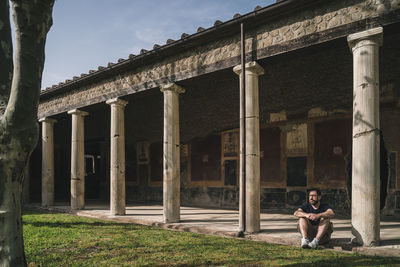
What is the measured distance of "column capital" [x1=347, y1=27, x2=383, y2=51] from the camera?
458cm

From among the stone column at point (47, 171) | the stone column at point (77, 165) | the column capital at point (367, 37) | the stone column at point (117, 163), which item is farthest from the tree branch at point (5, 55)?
the stone column at point (47, 171)

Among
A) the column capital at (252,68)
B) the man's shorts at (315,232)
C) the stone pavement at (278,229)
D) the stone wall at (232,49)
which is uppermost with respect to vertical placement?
the stone wall at (232,49)

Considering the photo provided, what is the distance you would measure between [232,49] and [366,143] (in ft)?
9.82

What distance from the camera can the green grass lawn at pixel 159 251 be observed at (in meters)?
3.89

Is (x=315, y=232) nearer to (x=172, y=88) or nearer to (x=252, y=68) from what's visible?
(x=252, y=68)

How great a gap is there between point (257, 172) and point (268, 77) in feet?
14.1

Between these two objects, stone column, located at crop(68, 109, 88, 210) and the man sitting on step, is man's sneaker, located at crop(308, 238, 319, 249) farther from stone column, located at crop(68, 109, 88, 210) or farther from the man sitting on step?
stone column, located at crop(68, 109, 88, 210)

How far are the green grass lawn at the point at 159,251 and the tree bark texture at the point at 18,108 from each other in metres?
1.11

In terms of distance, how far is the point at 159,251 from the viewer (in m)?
4.46

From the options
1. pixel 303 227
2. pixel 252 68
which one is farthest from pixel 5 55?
pixel 303 227

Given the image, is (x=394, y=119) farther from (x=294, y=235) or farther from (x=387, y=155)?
(x=294, y=235)

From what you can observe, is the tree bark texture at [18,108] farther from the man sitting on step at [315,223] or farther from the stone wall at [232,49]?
the stone wall at [232,49]

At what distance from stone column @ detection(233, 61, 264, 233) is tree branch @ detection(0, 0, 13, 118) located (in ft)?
12.9

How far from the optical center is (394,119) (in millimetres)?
7430
